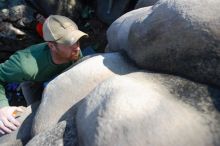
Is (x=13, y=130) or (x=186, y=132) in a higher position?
(x=186, y=132)

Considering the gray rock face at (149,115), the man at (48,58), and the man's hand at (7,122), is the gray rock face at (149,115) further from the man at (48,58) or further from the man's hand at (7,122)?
the man at (48,58)

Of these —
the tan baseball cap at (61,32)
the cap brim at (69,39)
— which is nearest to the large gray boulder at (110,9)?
the tan baseball cap at (61,32)

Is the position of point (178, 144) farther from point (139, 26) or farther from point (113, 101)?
point (139, 26)

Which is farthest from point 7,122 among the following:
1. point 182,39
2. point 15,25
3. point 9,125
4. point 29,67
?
point 15,25

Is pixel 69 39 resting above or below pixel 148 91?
below

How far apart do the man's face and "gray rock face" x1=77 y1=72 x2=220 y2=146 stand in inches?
30.4

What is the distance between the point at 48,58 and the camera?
296 cm

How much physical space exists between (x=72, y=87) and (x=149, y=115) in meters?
0.67

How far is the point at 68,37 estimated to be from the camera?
291cm

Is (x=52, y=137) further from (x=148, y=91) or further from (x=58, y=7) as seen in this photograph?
(x=58, y=7)

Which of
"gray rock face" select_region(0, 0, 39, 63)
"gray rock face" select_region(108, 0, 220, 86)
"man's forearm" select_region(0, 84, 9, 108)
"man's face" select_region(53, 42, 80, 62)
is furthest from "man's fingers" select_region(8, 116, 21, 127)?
"gray rock face" select_region(0, 0, 39, 63)

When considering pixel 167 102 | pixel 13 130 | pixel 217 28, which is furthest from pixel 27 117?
pixel 217 28

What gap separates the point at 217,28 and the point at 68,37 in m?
1.13

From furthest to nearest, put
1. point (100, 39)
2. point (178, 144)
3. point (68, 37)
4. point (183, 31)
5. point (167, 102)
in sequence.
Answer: point (100, 39), point (68, 37), point (183, 31), point (167, 102), point (178, 144)
